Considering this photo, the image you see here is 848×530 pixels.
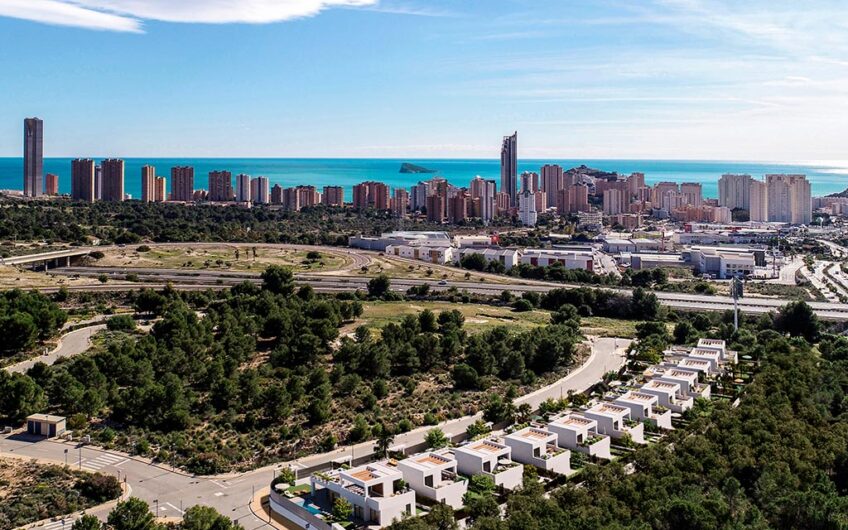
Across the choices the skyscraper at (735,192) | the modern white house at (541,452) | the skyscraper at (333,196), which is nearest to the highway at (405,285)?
the modern white house at (541,452)

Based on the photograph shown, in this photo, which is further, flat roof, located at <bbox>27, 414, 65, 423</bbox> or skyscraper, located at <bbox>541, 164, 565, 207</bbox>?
skyscraper, located at <bbox>541, 164, 565, 207</bbox>

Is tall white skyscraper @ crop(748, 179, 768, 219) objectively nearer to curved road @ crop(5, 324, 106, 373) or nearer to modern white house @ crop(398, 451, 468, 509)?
curved road @ crop(5, 324, 106, 373)

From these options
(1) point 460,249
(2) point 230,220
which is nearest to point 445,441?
(1) point 460,249

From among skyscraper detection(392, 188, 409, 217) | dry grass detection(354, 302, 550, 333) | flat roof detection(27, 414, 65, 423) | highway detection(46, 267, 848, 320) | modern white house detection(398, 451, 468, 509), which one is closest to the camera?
modern white house detection(398, 451, 468, 509)

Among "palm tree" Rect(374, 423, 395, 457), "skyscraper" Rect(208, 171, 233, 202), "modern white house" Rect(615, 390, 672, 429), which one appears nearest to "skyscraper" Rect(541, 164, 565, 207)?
"skyscraper" Rect(208, 171, 233, 202)

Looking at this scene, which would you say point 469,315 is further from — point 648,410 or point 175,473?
point 175,473

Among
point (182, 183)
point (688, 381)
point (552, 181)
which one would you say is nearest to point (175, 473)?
point (688, 381)
